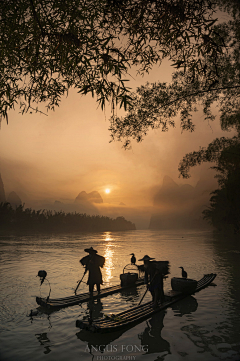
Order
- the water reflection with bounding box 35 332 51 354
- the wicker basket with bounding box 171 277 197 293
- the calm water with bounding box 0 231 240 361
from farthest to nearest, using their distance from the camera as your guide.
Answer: the wicker basket with bounding box 171 277 197 293 < the water reflection with bounding box 35 332 51 354 < the calm water with bounding box 0 231 240 361

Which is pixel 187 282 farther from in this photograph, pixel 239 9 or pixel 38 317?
pixel 239 9

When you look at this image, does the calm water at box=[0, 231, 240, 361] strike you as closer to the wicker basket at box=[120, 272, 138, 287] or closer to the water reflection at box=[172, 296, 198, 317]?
the water reflection at box=[172, 296, 198, 317]

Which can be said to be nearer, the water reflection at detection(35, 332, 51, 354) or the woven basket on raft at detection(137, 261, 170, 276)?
the water reflection at detection(35, 332, 51, 354)

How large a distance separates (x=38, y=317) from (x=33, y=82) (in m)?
7.45

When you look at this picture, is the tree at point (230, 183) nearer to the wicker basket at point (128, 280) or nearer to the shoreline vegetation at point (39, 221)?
the wicker basket at point (128, 280)

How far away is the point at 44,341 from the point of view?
21.9 ft

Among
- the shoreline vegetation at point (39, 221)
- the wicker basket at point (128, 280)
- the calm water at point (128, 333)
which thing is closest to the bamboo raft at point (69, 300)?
the calm water at point (128, 333)

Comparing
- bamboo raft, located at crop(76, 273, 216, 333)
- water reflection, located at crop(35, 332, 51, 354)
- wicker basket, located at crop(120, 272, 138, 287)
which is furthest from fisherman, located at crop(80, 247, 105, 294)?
water reflection, located at crop(35, 332, 51, 354)

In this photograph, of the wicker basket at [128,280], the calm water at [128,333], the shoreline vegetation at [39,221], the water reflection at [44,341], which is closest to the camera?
the calm water at [128,333]

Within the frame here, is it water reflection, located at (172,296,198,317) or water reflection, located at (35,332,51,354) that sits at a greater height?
water reflection, located at (35,332,51,354)

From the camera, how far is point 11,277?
15797 millimetres

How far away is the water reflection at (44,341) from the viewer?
627 centimetres

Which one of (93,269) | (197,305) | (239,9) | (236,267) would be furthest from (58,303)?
(236,267)

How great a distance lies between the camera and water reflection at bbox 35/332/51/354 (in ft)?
20.6
